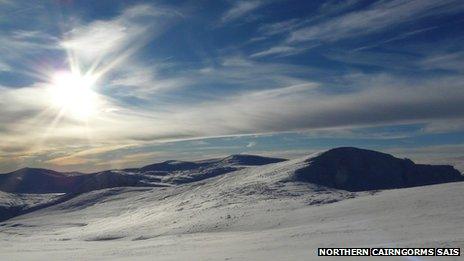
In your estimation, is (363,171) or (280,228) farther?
(363,171)

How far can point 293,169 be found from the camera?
343 feet

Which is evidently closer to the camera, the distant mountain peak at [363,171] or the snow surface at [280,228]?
the snow surface at [280,228]

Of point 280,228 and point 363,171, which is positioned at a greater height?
point 363,171

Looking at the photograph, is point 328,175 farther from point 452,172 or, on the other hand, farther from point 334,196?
point 452,172

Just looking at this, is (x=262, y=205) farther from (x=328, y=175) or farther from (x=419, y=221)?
(x=328, y=175)

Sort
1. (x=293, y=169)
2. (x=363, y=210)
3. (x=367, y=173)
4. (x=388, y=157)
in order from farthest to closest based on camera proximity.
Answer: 1. (x=388, y=157)
2. (x=367, y=173)
3. (x=293, y=169)
4. (x=363, y=210)

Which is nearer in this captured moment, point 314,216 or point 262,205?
point 314,216

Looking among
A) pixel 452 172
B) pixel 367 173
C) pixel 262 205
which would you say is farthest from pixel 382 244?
pixel 452 172

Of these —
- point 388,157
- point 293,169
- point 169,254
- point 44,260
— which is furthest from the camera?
point 388,157

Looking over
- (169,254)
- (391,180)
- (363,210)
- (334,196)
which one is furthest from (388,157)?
(169,254)

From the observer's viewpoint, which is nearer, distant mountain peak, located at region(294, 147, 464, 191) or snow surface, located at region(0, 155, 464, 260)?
snow surface, located at region(0, 155, 464, 260)

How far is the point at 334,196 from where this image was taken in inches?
2584

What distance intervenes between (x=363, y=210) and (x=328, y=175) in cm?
6397

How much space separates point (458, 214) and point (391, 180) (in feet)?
349
